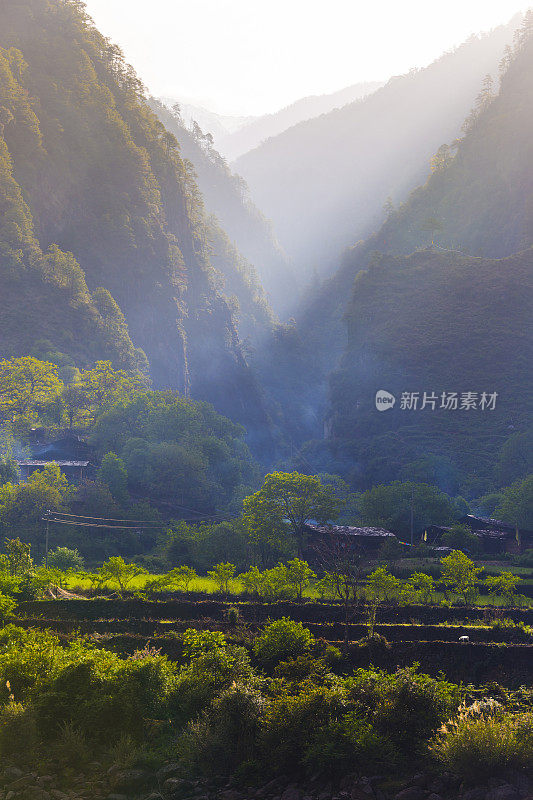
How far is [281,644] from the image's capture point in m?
26.1

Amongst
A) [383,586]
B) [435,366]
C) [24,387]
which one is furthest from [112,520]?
[435,366]

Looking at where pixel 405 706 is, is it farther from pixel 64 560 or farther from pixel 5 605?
pixel 64 560

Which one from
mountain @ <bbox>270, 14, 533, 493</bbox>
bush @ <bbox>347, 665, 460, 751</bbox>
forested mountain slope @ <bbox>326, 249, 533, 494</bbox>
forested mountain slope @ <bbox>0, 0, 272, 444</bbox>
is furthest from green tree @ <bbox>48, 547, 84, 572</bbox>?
mountain @ <bbox>270, 14, 533, 493</bbox>

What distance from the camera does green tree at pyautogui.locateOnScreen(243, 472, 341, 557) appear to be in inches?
2437

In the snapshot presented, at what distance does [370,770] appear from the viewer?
15641 millimetres

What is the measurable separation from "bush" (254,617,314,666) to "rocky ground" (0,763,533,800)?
8695 mm

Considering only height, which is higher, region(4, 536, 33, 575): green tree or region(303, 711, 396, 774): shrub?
region(4, 536, 33, 575): green tree

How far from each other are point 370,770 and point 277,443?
123235 mm

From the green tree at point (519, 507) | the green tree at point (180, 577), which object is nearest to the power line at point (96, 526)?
the green tree at point (180, 577)

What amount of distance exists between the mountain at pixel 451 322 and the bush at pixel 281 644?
82.1 m

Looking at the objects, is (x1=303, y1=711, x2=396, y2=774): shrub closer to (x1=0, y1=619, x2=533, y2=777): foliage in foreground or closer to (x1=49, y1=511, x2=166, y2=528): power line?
(x1=0, y1=619, x2=533, y2=777): foliage in foreground

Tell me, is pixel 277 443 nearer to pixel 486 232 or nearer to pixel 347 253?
pixel 486 232

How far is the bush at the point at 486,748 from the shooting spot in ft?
46.6

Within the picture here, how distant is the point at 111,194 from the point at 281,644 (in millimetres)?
111108
